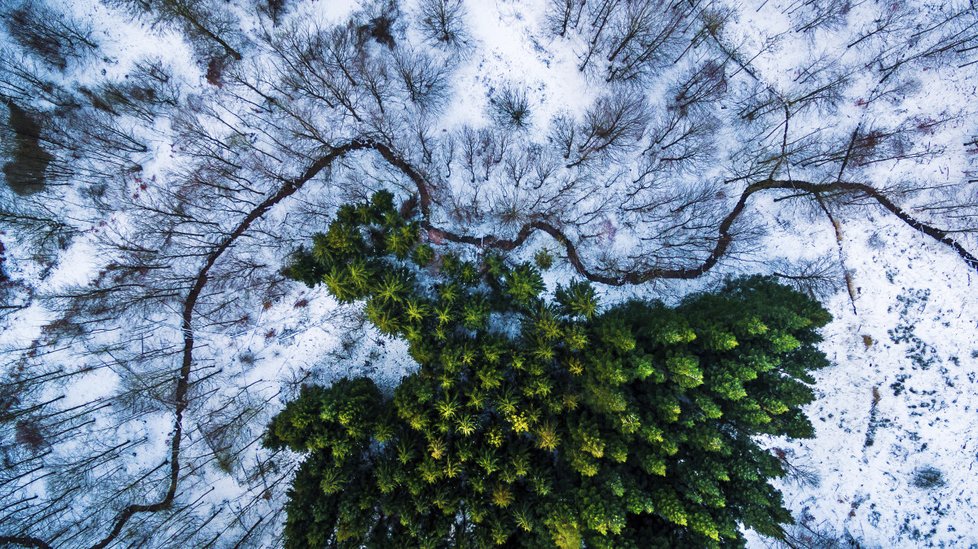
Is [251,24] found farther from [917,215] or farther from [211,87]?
[917,215]

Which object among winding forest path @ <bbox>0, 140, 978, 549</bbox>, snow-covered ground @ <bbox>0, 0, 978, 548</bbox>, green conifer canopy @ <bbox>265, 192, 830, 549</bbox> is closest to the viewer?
green conifer canopy @ <bbox>265, 192, 830, 549</bbox>

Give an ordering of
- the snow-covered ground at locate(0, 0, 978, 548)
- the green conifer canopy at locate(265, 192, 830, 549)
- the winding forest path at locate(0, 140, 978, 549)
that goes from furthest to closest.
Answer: the winding forest path at locate(0, 140, 978, 549), the snow-covered ground at locate(0, 0, 978, 548), the green conifer canopy at locate(265, 192, 830, 549)

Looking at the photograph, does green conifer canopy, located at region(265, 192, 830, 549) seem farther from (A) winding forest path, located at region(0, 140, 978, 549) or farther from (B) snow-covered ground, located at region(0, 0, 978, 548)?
(B) snow-covered ground, located at region(0, 0, 978, 548)

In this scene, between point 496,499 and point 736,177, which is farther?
point 736,177

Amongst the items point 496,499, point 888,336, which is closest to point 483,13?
point 496,499

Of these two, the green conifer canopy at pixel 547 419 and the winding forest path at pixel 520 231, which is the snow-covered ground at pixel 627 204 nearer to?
the winding forest path at pixel 520 231

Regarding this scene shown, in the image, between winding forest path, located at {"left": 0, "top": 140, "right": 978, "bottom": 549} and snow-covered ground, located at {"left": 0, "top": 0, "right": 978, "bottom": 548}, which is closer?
Answer: snow-covered ground, located at {"left": 0, "top": 0, "right": 978, "bottom": 548}

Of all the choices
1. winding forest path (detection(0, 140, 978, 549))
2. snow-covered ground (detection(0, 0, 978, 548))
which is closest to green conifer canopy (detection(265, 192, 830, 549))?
winding forest path (detection(0, 140, 978, 549))

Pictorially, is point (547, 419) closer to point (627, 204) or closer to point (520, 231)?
point (520, 231)

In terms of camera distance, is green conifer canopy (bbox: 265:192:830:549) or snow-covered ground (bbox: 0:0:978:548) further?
snow-covered ground (bbox: 0:0:978:548)
